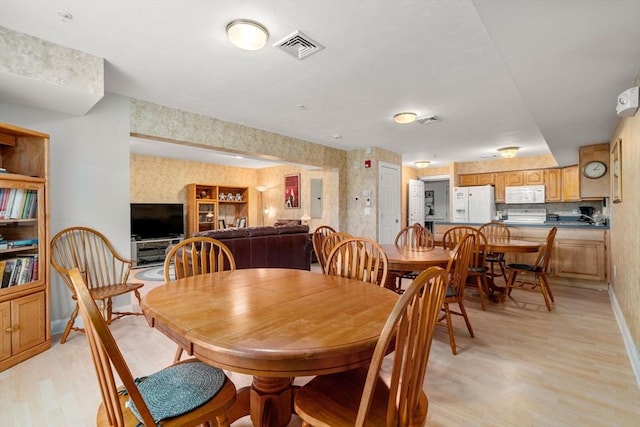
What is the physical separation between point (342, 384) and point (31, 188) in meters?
2.70

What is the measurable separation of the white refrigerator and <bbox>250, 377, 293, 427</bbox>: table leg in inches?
261

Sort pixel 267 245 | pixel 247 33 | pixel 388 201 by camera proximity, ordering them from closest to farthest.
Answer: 1. pixel 247 33
2. pixel 267 245
3. pixel 388 201

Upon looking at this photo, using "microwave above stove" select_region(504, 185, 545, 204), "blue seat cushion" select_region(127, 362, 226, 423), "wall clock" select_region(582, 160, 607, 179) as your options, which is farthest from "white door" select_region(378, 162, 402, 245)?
"blue seat cushion" select_region(127, 362, 226, 423)

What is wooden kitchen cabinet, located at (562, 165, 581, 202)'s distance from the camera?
623 centimetres

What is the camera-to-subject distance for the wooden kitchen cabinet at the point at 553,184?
6445mm

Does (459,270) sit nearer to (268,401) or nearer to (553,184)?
(268,401)

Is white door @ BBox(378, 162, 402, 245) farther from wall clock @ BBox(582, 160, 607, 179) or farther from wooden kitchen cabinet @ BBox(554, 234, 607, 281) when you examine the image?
wall clock @ BBox(582, 160, 607, 179)

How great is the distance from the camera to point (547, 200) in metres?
6.57

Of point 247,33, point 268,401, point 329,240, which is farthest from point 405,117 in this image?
point 268,401

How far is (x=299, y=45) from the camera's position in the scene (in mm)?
2252

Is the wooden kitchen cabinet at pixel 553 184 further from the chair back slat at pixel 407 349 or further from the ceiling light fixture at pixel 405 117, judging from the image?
the chair back slat at pixel 407 349

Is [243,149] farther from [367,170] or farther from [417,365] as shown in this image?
[417,365]

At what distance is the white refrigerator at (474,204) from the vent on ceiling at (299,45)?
6010 millimetres

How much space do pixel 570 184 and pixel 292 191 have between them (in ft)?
20.0
